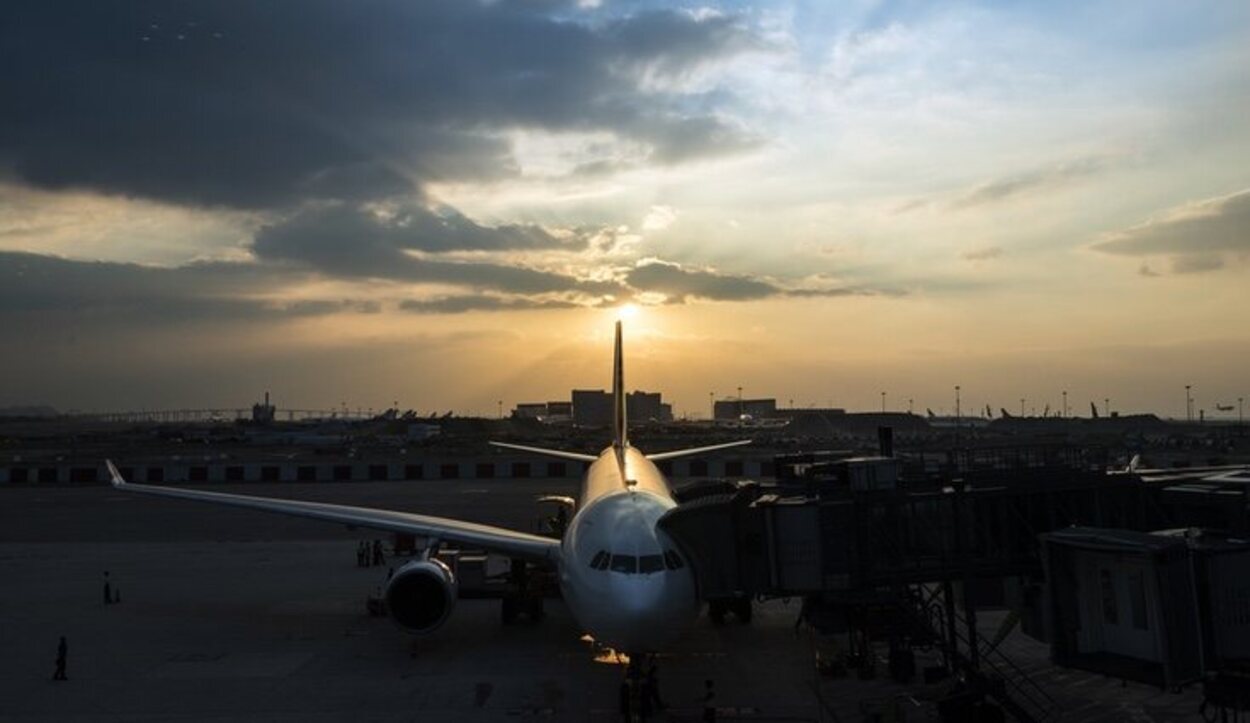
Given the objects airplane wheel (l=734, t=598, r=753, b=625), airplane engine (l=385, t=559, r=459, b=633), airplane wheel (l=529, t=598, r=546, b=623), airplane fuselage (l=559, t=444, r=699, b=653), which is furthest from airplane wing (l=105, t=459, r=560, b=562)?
airplane wheel (l=734, t=598, r=753, b=625)

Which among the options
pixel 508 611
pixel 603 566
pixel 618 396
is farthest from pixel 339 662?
pixel 618 396

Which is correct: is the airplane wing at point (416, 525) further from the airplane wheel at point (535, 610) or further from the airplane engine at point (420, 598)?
the airplane wheel at point (535, 610)

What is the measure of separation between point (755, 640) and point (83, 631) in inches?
838

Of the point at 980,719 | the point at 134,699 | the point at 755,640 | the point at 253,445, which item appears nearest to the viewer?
the point at 980,719

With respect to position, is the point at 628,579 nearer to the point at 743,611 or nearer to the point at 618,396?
the point at 743,611

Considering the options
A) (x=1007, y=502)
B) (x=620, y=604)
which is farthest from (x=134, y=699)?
(x=1007, y=502)

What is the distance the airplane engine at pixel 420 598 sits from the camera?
2464 centimetres

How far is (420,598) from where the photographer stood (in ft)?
81.8

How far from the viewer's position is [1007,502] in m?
18.9

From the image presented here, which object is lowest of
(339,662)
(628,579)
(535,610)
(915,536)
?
(339,662)

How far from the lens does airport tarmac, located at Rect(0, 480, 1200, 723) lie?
19312mm

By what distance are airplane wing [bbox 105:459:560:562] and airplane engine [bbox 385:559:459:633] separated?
1.73m

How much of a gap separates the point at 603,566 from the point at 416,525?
11.8 m

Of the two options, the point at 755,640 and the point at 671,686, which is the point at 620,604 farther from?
the point at 755,640
